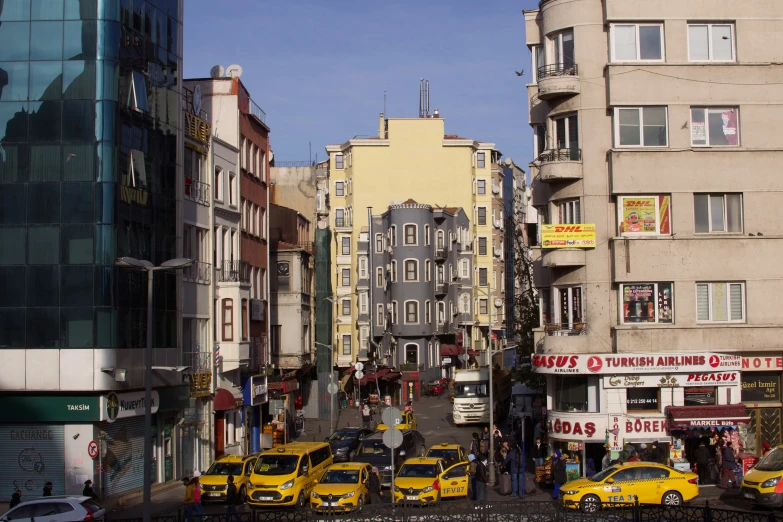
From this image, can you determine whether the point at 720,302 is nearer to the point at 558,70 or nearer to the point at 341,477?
the point at 558,70

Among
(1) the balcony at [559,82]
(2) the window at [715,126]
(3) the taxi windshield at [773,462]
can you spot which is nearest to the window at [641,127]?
(2) the window at [715,126]

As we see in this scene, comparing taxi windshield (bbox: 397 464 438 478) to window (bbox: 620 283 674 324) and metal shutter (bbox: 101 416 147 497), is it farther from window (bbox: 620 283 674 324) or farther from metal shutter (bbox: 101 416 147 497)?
metal shutter (bbox: 101 416 147 497)

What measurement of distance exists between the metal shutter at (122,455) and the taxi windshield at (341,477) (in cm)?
880

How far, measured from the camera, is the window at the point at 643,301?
125 ft

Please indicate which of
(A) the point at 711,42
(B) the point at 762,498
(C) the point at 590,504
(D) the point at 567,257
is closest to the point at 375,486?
(C) the point at 590,504

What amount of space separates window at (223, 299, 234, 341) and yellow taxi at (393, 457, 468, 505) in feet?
54.4

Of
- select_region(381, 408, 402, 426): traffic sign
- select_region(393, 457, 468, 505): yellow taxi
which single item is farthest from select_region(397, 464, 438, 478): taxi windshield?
select_region(381, 408, 402, 426): traffic sign

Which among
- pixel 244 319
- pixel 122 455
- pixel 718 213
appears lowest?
pixel 122 455

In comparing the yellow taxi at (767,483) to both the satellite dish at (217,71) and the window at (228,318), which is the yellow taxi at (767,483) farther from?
the satellite dish at (217,71)

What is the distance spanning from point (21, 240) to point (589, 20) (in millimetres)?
22263

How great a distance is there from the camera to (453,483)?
33.2m

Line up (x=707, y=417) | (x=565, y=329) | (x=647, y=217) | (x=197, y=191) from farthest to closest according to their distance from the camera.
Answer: (x=197, y=191) → (x=565, y=329) → (x=647, y=217) → (x=707, y=417)

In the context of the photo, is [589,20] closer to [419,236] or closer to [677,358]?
[677,358]

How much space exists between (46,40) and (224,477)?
16.4 meters
